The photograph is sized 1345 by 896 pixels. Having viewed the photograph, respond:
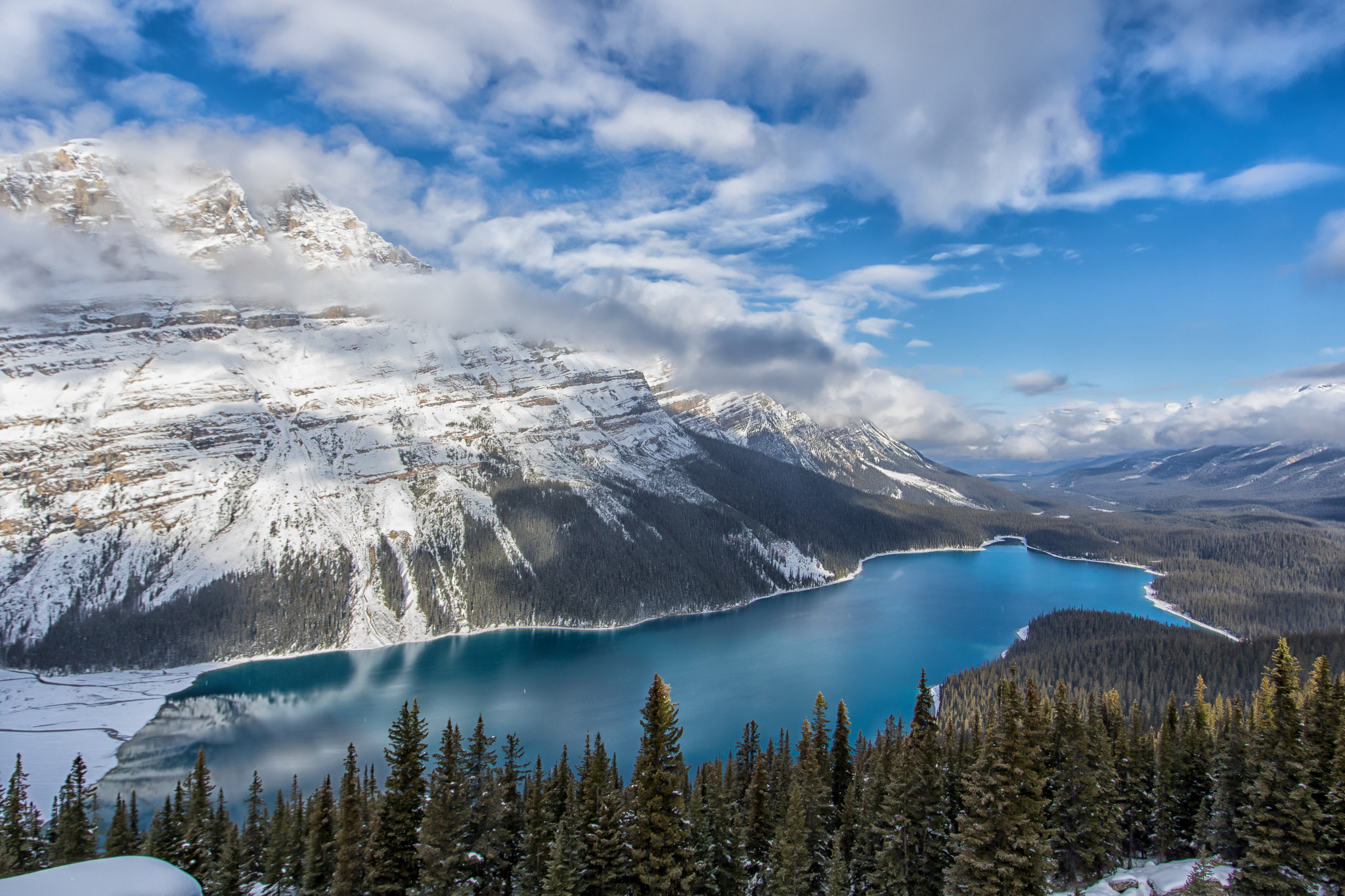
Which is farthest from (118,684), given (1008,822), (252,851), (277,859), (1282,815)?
(1282,815)

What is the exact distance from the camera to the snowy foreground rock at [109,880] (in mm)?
10359

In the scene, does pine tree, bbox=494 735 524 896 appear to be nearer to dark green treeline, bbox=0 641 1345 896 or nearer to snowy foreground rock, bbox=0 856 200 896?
dark green treeline, bbox=0 641 1345 896

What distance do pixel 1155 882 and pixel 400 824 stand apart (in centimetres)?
3572

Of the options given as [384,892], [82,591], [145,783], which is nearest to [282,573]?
[82,591]

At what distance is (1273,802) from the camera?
29.4 m

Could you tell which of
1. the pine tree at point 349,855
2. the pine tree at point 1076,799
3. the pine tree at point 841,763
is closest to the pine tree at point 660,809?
the pine tree at point 349,855

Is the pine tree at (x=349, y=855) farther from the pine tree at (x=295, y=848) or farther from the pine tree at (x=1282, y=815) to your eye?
the pine tree at (x=1282, y=815)

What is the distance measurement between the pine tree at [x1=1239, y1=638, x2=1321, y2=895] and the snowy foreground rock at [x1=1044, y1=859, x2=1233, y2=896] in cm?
202

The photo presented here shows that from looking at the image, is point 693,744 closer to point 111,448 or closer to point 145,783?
point 145,783

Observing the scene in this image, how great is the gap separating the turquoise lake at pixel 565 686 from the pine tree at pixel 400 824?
56270mm

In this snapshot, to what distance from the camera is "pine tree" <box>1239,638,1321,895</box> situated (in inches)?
1057

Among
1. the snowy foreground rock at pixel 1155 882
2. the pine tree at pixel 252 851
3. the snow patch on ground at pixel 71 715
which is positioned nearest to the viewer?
the snowy foreground rock at pixel 1155 882

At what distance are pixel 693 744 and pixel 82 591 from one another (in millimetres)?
153683

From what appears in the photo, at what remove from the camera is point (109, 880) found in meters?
11.0
